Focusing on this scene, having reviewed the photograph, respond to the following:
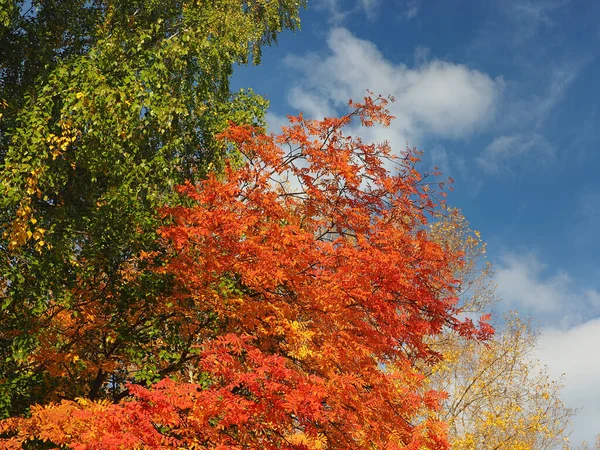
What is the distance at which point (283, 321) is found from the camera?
7.88m

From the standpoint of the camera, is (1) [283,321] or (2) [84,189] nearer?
(1) [283,321]

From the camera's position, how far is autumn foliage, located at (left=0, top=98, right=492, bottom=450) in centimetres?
656

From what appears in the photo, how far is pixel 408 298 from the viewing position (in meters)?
9.21

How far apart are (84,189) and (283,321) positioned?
15.0 ft

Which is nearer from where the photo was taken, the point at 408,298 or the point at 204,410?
the point at 204,410

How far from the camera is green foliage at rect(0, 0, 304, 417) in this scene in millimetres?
8094

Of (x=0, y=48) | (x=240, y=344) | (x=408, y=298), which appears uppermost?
(x=0, y=48)

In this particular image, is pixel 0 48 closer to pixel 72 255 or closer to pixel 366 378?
pixel 72 255

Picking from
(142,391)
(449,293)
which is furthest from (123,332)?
(449,293)

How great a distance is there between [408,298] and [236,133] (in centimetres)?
423

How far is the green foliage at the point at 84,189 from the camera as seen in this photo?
8.09 meters

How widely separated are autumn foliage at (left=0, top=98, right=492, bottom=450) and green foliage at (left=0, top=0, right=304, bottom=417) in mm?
588

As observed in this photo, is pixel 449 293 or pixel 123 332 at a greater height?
pixel 449 293

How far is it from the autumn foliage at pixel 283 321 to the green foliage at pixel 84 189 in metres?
0.59
